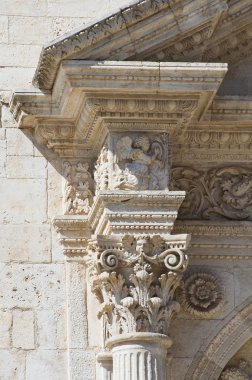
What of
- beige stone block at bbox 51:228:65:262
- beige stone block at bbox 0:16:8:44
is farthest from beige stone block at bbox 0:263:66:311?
beige stone block at bbox 0:16:8:44

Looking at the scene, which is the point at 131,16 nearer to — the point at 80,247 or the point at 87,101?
the point at 87,101

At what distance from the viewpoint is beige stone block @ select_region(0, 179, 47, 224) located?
1697 centimetres

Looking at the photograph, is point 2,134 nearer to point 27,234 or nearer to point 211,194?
point 27,234

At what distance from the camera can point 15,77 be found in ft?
56.9

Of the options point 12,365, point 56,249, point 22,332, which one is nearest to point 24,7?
point 56,249

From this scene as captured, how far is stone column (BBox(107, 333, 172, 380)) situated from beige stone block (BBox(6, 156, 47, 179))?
177 cm

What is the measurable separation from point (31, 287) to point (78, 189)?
3.21ft

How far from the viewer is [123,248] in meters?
16.4

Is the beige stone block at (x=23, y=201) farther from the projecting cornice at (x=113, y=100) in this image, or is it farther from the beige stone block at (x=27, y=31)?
the beige stone block at (x=27, y=31)

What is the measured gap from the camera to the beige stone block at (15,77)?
17.3 m

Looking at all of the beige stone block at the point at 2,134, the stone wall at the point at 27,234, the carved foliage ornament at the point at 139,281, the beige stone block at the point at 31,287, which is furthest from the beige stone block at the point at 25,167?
the carved foliage ornament at the point at 139,281

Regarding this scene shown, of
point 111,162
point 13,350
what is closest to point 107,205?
point 111,162

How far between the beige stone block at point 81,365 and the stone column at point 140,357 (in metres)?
0.43

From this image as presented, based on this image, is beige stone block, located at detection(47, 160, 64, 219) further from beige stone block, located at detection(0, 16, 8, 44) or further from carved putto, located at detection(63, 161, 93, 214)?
beige stone block, located at detection(0, 16, 8, 44)
